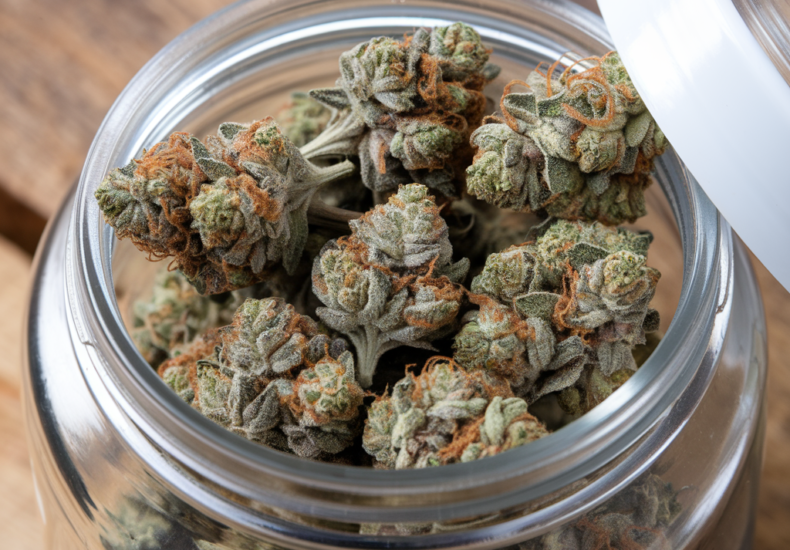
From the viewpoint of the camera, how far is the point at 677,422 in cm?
58

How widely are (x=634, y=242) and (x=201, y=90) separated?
458mm

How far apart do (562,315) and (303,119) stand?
0.33 metres

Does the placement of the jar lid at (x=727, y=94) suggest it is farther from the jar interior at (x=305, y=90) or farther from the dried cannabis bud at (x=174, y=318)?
the dried cannabis bud at (x=174, y=318)

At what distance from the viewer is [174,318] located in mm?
708

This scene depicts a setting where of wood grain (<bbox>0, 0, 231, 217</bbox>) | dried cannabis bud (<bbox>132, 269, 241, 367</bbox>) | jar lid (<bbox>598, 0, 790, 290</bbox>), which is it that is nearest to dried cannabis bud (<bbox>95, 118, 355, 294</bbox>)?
dried cannabis bud (<bbox>132, 269, 241, 367</bbox>)

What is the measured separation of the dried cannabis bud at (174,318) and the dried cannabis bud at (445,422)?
25cm

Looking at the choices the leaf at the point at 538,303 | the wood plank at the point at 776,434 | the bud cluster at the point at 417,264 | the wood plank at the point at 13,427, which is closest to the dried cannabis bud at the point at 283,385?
the bud cluster at the point at 417,264

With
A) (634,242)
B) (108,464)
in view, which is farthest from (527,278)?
(108,464)

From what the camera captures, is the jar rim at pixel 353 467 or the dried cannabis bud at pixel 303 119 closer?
the jar rim at pixel 353 467

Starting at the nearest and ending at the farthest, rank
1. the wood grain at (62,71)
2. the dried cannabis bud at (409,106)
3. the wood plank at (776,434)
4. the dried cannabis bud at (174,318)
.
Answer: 1. the dried cannabis bud at (409,106)
2. the dried cannabis bud at (174,318)
3. the wood plank at (776,434)
4. the wood grain at (62,71)

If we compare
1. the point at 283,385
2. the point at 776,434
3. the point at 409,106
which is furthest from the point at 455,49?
the point at 776,434

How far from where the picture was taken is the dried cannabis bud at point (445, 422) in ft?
1.55

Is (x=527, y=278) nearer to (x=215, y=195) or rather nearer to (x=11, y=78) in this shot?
(x=215, y=195)

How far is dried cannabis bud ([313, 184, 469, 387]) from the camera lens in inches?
20.5
